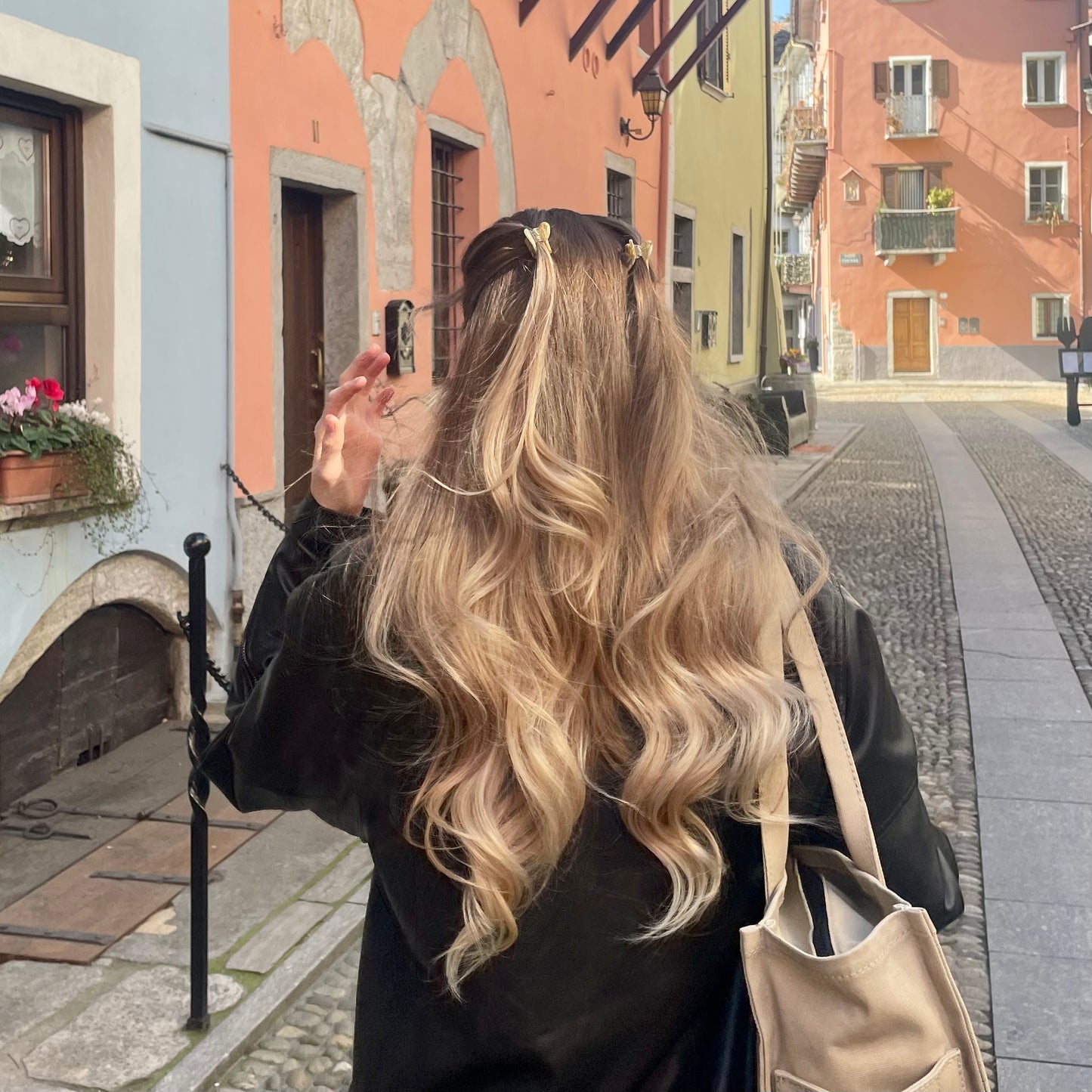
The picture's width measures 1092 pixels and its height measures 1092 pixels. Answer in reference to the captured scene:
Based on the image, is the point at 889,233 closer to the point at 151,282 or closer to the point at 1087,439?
the point at 1087,439

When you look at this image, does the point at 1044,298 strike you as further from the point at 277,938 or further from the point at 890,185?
the point at 277,938

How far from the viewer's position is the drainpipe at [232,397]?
5906 mm

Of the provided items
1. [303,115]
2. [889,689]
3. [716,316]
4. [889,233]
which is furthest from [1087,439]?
[889,233]

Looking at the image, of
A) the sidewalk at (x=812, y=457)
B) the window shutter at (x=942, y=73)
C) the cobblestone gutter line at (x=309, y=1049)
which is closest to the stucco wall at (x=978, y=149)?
the window shutter at (x=942, y=73)

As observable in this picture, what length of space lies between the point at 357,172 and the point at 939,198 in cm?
3458

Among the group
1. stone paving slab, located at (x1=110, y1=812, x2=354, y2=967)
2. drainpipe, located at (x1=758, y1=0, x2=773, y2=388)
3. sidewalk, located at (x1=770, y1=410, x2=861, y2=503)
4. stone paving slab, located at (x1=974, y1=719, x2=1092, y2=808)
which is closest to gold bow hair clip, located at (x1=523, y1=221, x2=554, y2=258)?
stone paving slab, located at (x1=110, y1=812, x2=354, y2=967)

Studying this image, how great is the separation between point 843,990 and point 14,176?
4.58 metres

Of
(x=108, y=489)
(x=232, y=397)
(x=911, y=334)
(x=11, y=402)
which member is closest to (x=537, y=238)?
(x=11, y=402)

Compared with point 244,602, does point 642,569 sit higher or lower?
higher

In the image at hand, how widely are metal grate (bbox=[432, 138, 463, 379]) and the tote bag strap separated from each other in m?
7.39

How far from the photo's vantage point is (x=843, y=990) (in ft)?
3.75

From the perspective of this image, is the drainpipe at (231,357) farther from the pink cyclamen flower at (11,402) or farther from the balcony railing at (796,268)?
the balcony railing at (796,268)

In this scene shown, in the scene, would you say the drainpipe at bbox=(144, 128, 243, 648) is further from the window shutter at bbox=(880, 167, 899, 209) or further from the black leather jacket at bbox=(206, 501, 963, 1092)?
the window shutter at bbox=(880, 167, 899, 209)

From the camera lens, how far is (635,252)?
1.34 m
